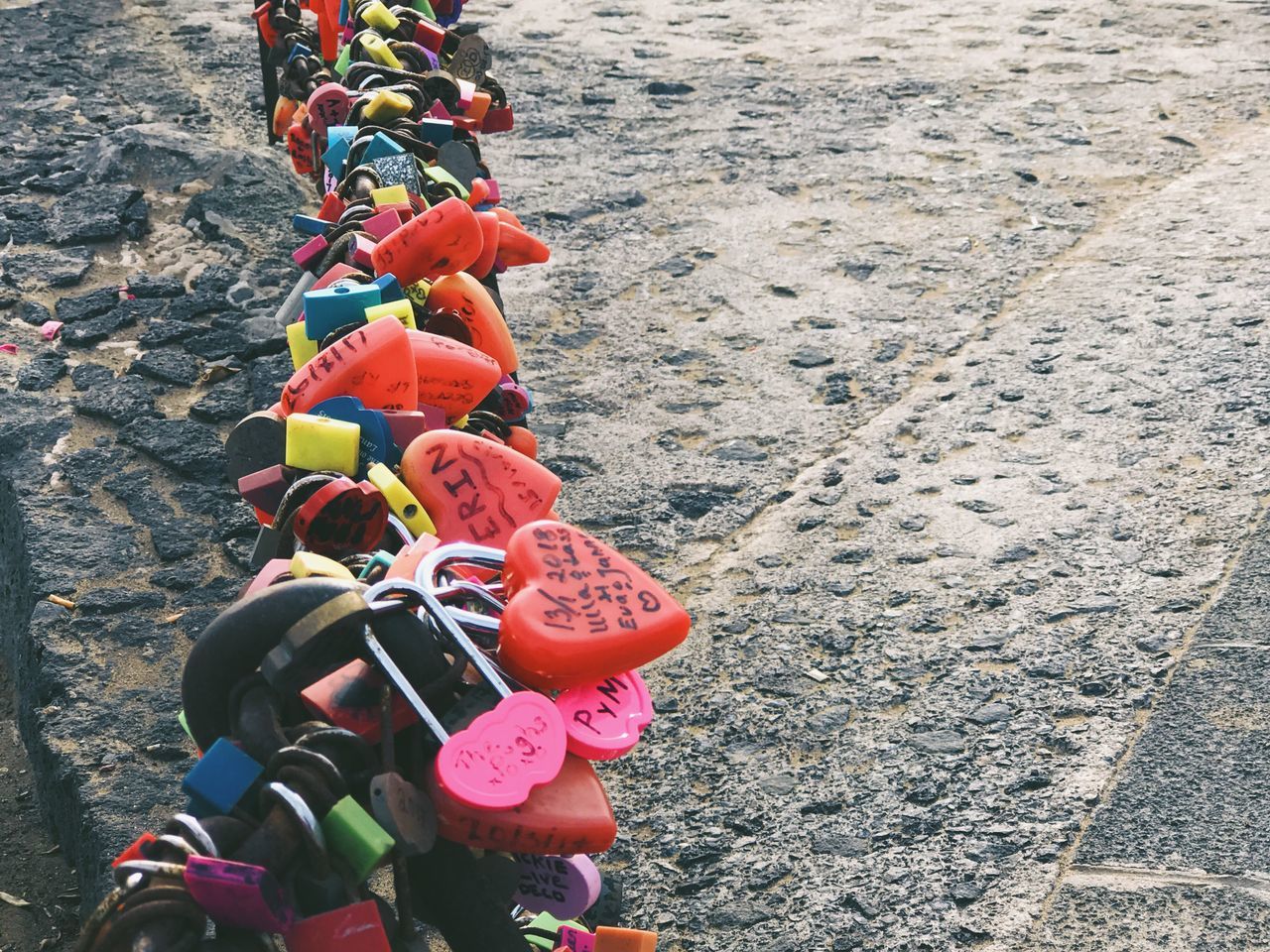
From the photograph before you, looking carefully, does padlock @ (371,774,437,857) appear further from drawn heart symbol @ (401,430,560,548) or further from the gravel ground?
the gravel ground

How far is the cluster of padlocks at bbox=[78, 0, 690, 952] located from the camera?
1.06 meters

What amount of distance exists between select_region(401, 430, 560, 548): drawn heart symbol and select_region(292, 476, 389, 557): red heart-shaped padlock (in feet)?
0.26

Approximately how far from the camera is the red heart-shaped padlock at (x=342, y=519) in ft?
5.17

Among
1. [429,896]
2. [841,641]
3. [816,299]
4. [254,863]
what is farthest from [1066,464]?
[254,863]

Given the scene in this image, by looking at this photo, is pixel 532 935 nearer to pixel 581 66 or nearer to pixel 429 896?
pixel 429 896

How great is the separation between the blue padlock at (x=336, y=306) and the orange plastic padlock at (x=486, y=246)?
417 millimetres

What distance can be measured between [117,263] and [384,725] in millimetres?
3840

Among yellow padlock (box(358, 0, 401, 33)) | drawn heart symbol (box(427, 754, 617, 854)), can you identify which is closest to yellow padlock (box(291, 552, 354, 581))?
drawn heart symbol (box(427, 754, 617, 854))

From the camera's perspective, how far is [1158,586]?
314 cm

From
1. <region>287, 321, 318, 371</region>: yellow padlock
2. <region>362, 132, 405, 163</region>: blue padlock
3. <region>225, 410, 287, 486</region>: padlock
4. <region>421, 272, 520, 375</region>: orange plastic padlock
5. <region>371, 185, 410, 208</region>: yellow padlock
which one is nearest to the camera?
<region>225, 410, 287, 486</region>: padlock

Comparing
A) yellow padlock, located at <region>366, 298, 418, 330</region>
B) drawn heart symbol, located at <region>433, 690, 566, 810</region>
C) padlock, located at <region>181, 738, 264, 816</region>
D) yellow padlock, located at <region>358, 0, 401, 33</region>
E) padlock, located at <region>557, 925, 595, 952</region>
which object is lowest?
padlock, located at <region>557, 925, 595, 952</region>

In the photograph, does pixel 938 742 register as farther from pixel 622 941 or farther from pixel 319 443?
pixel 319 443

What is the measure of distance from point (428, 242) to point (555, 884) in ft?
3.64

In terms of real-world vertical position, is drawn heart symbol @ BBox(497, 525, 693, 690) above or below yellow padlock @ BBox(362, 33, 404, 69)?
below
